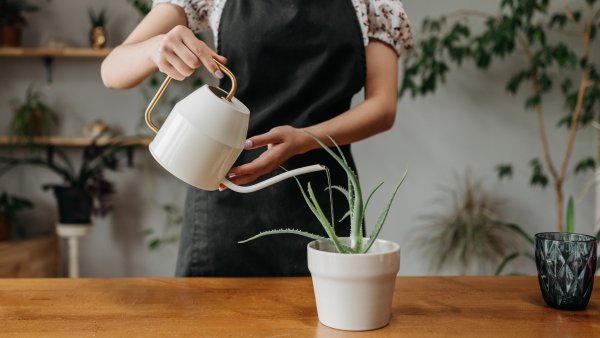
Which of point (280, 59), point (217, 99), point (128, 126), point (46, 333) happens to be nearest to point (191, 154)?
point (217, 99)

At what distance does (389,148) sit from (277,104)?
1.94 meters

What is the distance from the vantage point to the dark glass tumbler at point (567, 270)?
2.77 feet

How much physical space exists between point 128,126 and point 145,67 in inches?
84.0

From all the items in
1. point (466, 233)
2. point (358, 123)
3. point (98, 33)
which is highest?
point (98, 33)

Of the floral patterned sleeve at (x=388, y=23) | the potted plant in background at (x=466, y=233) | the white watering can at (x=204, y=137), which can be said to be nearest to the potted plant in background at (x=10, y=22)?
the floral patterned sleeve at (x=388, y=23)

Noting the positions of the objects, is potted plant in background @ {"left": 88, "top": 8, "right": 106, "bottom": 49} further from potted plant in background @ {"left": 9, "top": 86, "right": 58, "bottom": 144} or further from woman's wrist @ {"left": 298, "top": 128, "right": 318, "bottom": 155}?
woman's wrist @ {"left": 298, "top": 128, "right": 318, "bottom": 155}

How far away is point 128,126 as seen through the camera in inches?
122

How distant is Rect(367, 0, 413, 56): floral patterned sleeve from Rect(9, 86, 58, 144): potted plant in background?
2.20 m

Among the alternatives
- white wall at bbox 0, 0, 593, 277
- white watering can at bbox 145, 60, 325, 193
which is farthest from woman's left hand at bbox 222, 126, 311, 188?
white wall at bbox 0, 0, 593, 277

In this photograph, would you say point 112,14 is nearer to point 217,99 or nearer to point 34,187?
point 34,187

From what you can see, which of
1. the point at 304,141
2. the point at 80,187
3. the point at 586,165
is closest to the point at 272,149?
the point at 304,141

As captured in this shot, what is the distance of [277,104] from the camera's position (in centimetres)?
128

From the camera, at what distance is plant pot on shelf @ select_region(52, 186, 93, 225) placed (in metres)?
2.83

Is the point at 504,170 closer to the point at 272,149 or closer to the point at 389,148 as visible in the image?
the point at 389,148
